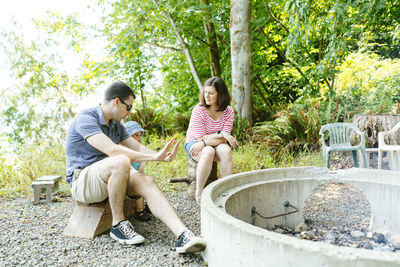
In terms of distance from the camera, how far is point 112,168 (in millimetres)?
2355

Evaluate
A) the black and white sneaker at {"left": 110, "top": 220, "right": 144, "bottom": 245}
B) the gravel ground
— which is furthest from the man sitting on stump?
the gravel ground

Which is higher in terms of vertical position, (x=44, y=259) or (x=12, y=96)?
(x=12, y=96)

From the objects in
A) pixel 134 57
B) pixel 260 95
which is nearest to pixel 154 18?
pixel 134 57

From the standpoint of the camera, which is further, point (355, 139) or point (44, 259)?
point (355, 139)

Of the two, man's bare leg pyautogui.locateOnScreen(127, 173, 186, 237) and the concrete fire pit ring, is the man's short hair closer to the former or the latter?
man's bare leg pyautogui.locateOnScreen(127, 173, 186, 237)

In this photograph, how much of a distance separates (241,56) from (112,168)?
430cm

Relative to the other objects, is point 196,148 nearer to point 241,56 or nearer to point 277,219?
point 277,219

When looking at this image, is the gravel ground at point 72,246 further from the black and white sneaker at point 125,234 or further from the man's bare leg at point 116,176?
the man's bare leg at point 116,176

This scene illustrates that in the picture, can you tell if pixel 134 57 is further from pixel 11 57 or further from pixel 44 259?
pixel 44 259

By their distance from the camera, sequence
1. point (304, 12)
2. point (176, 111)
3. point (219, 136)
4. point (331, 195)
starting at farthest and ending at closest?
point (176, 111) < point (304, 12) < point (331, 195) < point (219, 136)

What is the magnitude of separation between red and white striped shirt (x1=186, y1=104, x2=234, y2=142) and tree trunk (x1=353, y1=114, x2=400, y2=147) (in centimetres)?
279

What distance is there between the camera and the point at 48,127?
33.9ft

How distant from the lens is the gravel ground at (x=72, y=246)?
7.06 ft

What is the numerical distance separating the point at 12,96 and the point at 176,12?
5.96 meters
